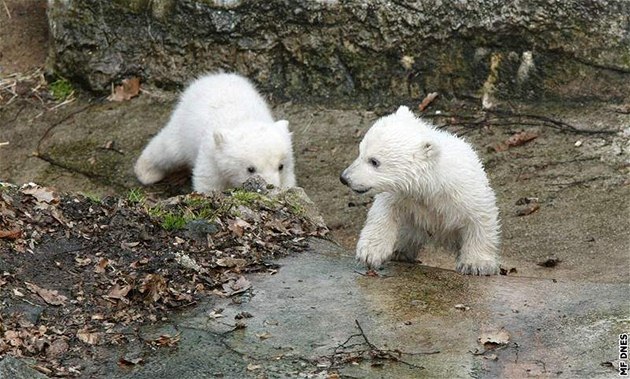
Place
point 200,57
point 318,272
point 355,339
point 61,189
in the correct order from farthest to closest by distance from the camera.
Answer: point 200,57, point 61,189, point 318,272, point 355,339

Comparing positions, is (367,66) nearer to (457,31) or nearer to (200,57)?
(457,31)

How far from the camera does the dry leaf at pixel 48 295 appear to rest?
19.2 ft

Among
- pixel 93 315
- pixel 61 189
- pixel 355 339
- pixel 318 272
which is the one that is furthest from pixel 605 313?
pixel 61 189

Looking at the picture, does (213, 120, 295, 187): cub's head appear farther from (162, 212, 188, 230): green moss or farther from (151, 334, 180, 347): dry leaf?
(151, 334, 180, 347): dry leaf

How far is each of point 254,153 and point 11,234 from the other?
3.40 metres

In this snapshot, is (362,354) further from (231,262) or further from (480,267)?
(480,267)

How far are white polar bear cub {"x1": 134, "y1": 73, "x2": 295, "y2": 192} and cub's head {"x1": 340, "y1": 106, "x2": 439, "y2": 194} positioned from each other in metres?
2.32

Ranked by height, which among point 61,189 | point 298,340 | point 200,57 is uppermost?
point 298,340

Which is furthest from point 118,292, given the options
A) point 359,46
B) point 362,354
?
point 359,46

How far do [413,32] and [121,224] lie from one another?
4.59 metres

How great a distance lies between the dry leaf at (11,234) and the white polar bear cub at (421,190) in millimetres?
1919

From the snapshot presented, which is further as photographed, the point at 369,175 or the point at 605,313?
the point at 369,175

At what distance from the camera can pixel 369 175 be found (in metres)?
6.89

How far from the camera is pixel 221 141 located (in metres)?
9.61
